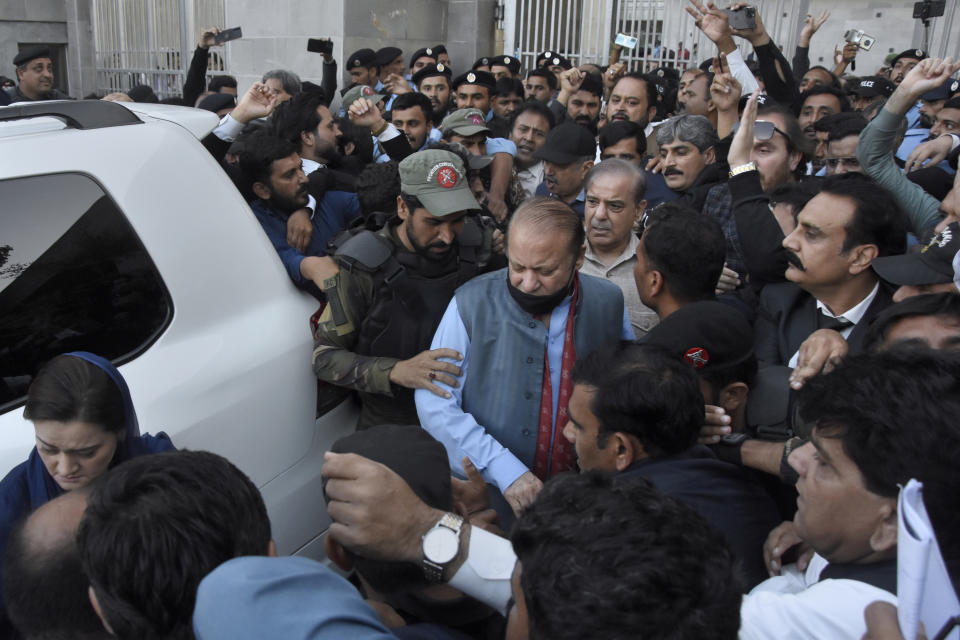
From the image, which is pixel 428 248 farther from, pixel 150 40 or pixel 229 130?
pixel 150 40

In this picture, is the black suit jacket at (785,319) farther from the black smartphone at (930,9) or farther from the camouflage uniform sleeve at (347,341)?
the black smartphone at (930,9)

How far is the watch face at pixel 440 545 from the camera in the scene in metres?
1.58

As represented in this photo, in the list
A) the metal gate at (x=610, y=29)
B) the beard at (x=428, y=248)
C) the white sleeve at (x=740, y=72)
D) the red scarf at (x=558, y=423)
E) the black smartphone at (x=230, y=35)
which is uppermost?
the metal gate at (x=610, y=29)

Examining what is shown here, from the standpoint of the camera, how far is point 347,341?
269cm

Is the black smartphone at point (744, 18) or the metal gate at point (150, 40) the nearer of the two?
the black smartphone at point (744, 18)

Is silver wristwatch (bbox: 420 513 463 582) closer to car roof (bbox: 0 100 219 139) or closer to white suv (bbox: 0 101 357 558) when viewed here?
white suv (bbox: 0 101 357 558)

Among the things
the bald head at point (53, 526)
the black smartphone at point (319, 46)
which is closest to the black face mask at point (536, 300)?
the bald head at point (53, 526)

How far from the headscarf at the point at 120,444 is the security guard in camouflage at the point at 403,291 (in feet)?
2.22

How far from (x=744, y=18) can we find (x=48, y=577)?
15.9 ft

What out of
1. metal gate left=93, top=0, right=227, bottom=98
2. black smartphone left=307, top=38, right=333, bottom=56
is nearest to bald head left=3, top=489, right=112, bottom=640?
black smartphone left=307, top=38, right=333, bottom=56

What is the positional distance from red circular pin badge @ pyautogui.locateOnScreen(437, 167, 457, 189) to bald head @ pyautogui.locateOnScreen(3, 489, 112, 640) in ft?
5.98

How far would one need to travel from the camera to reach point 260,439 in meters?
2.38

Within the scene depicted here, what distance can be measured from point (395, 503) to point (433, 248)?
1537 mm

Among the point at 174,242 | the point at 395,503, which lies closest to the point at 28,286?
the point at 174,242
